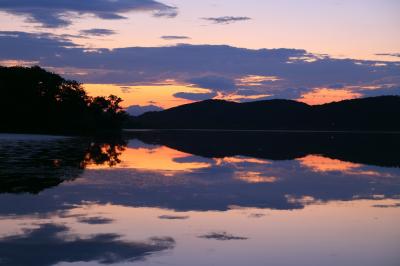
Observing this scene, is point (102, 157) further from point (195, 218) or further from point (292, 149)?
point (292, 149)

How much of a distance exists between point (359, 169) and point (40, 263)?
25.6 m

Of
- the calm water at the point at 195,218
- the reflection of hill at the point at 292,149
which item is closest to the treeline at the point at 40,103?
the reflection of hill at the point at 292,149

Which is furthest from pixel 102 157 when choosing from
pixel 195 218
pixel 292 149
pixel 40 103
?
pixel 40 103

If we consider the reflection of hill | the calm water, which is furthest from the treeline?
the calm water

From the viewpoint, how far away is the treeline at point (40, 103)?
97.8 metres

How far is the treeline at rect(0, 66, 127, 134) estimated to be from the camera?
97.8 metres

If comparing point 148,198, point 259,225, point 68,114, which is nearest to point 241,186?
point 148,198

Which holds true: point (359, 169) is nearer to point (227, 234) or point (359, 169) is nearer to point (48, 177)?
point (48, 177)

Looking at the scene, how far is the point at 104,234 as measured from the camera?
12.8 meters

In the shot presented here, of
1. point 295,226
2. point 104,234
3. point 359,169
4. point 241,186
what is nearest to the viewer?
point 104,234

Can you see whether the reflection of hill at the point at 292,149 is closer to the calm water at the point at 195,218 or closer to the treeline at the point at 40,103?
the calm water at the point at 195,218

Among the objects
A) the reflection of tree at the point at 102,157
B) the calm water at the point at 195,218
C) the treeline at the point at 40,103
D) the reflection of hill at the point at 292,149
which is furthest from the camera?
the treeline at the point at 40,103

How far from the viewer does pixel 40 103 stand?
102 m

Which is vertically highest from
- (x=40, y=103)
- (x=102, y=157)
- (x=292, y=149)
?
(x=40, y=103)
